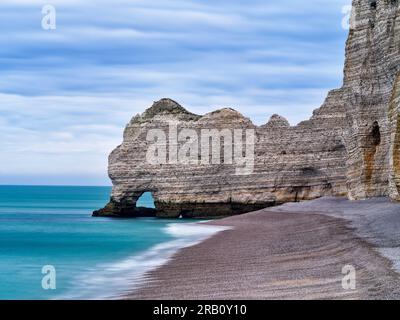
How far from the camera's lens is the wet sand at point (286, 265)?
14422 millimetres

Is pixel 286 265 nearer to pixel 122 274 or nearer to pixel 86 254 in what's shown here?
pixel 122 274

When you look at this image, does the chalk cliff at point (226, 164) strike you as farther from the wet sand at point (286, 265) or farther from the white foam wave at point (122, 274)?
the wet sand at point (286, 265)

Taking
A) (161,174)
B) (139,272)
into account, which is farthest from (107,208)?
(139,272)

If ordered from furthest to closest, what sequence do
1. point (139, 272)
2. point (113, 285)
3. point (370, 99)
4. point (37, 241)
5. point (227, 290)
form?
point (370, 99) < point (37, 241) < point (139, 272) < point (113, 285) < point (227, 290)

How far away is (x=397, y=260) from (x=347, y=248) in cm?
438

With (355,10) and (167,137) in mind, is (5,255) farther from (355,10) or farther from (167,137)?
(167,137)

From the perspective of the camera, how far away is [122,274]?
21.4m

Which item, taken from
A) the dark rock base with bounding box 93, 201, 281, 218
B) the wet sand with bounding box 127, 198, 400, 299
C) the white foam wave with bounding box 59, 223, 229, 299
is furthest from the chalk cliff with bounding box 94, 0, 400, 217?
the wet sand with bounding box 127, 198, 400, 299

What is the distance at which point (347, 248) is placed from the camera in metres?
20.1

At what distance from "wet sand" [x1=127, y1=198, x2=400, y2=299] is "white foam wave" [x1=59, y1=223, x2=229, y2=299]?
0.48 m

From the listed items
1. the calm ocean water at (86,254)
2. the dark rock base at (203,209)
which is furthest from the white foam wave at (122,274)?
the dark rock base at (203,209)

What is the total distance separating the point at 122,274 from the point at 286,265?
4.86 metres

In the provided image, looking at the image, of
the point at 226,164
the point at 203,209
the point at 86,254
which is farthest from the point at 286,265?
the point at 226,164

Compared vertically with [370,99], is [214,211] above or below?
below
